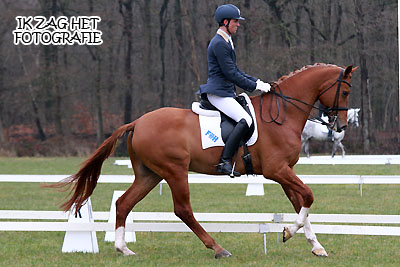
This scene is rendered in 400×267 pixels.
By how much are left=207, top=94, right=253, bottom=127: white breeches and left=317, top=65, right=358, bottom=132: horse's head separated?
0.96m

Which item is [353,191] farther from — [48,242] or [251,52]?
[251,52]

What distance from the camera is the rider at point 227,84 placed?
699 centimetres

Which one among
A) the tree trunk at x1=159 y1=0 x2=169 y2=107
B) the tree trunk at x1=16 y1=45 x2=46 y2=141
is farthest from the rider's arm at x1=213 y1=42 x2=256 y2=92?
the tree trunk at x1=16 y1=45 x2=46 y2=141

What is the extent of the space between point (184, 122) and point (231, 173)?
0.76 meters

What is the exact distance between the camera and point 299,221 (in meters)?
6.78

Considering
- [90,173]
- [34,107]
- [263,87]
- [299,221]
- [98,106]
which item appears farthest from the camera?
[34,107]

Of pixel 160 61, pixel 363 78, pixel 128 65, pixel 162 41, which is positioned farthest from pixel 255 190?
pixel 160 61

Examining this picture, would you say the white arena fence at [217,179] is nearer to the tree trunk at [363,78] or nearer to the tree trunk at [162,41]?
the tree trunk at [363,78]

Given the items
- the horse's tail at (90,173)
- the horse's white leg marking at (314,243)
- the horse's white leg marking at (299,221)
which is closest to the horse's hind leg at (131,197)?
the horse's tail at (90,173)

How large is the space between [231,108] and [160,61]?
32.7 m

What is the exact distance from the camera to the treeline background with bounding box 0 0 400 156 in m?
33.8

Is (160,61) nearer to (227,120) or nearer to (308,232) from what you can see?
(227,120)

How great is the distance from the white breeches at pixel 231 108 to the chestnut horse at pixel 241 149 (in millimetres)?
203

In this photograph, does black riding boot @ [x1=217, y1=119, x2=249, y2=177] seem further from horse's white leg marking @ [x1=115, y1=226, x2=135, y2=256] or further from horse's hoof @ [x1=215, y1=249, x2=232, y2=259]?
horse's white leg marking @ [x1=115, y1=226, x2=135, y2=256]
